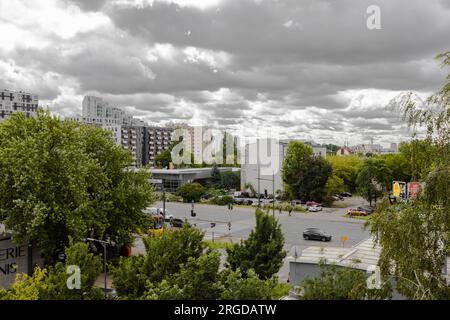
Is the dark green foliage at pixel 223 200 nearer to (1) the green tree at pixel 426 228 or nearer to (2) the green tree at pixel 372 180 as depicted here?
(2) the green tree at pixel 372 180

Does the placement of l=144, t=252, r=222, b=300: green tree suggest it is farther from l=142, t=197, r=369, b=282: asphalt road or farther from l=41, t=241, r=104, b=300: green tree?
l=142, t=197, r=369, b=282: asphalt road

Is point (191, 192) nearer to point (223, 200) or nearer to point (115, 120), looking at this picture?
point (223, 200)

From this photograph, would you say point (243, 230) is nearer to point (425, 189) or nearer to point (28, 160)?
point (28, 160)

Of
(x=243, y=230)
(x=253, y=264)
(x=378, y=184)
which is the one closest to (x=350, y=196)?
(x=378, y=184)

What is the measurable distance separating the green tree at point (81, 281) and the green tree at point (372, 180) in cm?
4966

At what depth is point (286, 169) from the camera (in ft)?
201

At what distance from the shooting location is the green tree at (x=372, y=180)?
58.1 metres

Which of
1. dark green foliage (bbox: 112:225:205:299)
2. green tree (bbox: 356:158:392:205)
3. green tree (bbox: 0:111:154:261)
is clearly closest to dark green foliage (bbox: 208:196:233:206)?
green tree (bbox: 356:158:392:205)

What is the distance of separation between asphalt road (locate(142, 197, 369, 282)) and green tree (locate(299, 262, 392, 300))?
17265 mm

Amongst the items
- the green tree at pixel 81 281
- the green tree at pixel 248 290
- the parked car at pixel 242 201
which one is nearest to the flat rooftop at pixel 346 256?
the green tree at pixel 248 290

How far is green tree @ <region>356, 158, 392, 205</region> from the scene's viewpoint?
58062 millimetres

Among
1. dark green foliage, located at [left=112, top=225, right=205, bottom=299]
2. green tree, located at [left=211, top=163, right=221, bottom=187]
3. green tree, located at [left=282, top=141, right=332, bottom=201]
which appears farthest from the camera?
green tree, located at [left=211, top=163, right=221, bottom=187]

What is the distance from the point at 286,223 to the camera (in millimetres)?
46250
